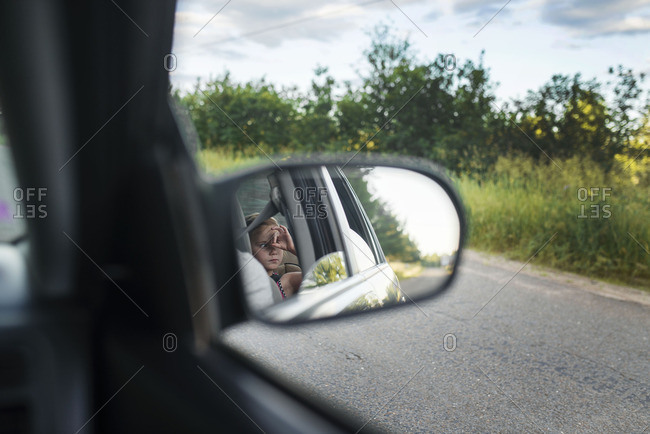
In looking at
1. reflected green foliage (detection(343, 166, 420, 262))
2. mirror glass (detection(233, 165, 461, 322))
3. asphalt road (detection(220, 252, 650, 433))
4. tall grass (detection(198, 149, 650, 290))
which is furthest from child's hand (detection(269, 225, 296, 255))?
tall grass (detection(198, 149, 650, 290))

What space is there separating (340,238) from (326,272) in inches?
6.3

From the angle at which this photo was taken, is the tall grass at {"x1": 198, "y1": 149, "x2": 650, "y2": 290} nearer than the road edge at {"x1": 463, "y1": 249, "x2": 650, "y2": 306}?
No

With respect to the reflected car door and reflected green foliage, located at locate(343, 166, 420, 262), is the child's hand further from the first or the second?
reflected green foliage, located at locate(343, 166, 420, 262)

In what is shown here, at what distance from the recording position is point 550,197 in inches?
279

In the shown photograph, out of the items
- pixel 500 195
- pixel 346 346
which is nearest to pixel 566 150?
pixel 500 195

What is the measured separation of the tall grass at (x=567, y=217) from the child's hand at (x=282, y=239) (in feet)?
16.5

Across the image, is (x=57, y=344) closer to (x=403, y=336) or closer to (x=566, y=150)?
(x=403, y=336)

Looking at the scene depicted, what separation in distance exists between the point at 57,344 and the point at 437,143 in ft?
31.4

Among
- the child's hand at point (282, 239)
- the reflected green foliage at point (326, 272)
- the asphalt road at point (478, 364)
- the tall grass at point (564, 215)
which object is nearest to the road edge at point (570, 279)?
the tall grass at point (564, 215)

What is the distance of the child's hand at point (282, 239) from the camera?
1020mm

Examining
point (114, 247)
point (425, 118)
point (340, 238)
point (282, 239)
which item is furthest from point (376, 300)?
point (425, 118)

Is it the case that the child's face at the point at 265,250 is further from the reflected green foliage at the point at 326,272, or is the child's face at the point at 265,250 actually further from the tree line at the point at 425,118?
the tree line at the point at 425,118

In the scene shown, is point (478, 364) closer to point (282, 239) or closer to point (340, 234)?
point (340, 234)

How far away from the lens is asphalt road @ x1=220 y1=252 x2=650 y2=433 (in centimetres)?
202
